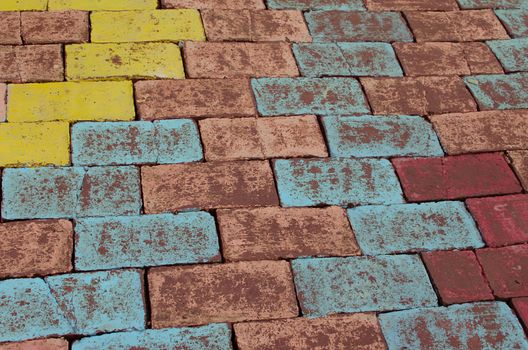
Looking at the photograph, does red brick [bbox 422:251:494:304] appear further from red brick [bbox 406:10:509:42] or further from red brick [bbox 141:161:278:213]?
red brick [bbox 406:10:509:42]

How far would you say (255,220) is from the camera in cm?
262

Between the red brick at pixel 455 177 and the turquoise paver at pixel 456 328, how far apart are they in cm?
55

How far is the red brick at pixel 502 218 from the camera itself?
2.67m

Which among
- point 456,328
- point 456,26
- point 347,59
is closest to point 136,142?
point 347,59

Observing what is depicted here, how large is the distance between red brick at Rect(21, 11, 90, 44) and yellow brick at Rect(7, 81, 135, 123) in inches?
13.0

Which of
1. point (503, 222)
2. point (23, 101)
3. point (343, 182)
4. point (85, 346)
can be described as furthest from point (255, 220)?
point (23, 101)

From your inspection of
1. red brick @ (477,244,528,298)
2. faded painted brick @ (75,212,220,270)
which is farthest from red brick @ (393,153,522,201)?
faded painted brick @ (75,212,220,270)

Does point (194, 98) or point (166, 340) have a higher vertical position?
point (194, 98)

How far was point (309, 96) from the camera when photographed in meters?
3.16

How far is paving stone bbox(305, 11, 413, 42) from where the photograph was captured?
3535 mm

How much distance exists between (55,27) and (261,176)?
1383 mm

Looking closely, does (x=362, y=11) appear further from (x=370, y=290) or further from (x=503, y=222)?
(x=370, y=290)

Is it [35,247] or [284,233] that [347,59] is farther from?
[35,247]

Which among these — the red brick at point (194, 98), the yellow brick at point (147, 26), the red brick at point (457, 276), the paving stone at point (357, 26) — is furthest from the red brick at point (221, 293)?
the paving stone at point (357, 26)
